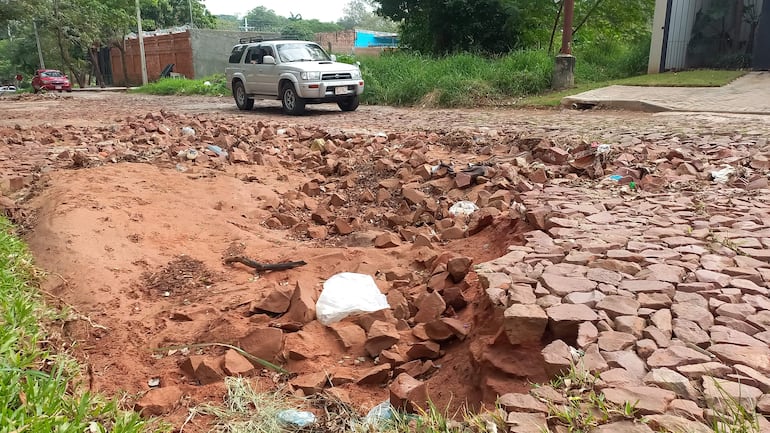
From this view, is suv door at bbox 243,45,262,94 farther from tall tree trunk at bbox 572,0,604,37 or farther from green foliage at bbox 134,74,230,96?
tall tree trunk at bbox 572,0,604,37

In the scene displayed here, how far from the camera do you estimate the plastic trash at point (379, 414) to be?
2267 millimetres

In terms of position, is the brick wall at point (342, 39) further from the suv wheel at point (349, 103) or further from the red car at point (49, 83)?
the suv wheel at point (349, 103)

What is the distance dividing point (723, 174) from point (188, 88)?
22.5 metres

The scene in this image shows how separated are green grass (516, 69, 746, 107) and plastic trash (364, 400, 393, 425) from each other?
11009 mm

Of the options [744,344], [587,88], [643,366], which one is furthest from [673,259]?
[587,88]

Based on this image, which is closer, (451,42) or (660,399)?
(660,399)

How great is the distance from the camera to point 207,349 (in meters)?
3.29

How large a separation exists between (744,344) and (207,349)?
2556 millimetres

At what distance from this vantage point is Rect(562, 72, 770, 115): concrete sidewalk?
9.90m

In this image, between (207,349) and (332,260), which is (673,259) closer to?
(332,260)

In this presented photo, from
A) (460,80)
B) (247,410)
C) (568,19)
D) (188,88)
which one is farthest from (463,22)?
(247,410)

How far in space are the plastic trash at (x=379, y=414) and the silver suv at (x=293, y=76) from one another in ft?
35.5

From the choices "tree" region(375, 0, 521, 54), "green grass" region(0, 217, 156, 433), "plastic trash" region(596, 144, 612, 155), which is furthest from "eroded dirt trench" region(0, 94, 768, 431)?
"tree" region(375, 0, 521, 54)

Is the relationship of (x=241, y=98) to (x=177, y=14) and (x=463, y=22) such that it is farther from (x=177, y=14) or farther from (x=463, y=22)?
(x=177, y=14)
